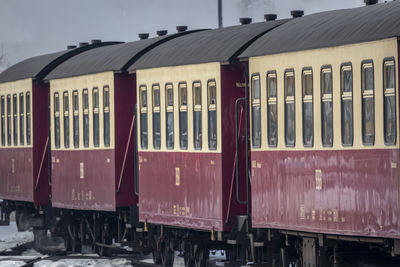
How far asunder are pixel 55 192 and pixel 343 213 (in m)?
12.7

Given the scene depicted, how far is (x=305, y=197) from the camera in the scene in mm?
16609

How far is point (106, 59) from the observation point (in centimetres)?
2481

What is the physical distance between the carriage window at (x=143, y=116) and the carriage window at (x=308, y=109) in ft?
19.6

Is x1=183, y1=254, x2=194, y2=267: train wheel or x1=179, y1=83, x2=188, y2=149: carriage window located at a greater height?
x1=179, y1=83, x2=188, y2=149: carriage window

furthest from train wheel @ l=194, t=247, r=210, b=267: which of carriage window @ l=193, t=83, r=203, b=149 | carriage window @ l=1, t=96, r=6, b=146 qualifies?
carriage window @ l=1, t=96, r=6, b=146

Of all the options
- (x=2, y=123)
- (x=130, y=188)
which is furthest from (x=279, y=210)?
(x=2, y=123)

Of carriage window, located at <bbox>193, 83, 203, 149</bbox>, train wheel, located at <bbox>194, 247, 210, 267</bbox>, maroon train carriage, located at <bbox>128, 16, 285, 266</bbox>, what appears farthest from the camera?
train wheel, located at <bbox>194, 247, 210, 267</bbox>

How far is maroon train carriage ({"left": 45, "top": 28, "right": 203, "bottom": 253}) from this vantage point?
23812 millimetres

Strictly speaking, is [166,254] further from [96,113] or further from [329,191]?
[329,191]

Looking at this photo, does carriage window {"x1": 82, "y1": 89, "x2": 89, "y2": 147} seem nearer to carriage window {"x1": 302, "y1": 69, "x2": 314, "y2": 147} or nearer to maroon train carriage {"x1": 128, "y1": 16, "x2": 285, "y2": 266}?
maroon train carriage {"x1": 128, "y1": 16, "x2": 285, "y2": 266}

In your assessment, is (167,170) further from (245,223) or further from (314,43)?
(314,43)

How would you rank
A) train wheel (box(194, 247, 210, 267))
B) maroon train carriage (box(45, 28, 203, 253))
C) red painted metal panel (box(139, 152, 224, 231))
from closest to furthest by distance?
1. red painted metal panel (box(139, 152, 224, 231))
2. train wheel (box(194, 247, 210, 267))
3. maroon train carriage (box(45, 28, 203, 253))

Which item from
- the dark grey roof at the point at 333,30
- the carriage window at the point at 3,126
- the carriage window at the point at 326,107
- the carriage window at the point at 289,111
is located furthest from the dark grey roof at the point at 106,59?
the carriage window at the point at 326,107

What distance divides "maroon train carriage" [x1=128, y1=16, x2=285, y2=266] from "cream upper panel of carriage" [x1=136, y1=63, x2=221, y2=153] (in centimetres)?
2
